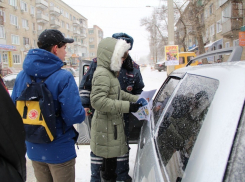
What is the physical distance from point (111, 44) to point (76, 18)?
6474 centimetres

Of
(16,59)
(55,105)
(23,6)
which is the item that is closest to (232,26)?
(55,105)

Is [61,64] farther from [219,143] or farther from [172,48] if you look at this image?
[172,48]

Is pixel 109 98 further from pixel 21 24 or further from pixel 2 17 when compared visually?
pixel 21 24

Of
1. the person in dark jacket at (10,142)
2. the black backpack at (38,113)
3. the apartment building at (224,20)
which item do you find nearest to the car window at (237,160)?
the person in dark jacket at (10,142)

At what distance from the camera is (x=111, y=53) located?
1.99 m

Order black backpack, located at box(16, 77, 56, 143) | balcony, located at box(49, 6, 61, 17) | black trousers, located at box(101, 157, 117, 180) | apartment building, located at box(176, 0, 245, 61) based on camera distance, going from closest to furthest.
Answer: black backpack, located at box(16, 77, 56, 143), black trousers, located at box(101, 157, 117, 180), apartment building, located at box(176, 0, 245, 61), balcony, located at box(49, 6, 61, 17)

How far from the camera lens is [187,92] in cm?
147

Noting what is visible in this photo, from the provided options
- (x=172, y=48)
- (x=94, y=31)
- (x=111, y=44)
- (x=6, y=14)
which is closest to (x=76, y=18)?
(x=94, y=31)

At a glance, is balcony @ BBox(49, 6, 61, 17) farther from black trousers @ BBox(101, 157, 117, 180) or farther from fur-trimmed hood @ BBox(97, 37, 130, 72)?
black trousers @ BBox(101, 157, 117, 180)

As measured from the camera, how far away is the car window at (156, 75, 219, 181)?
3.34 feet

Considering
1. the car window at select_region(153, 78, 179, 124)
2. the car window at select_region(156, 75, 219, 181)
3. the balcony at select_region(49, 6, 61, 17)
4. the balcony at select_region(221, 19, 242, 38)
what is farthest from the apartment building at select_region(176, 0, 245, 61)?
the balcony at select_region(49, 6, 61, 17)

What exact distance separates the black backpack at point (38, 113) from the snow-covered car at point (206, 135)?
80cm

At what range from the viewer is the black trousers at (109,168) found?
7.16 feet

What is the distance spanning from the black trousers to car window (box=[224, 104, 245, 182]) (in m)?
1.61
